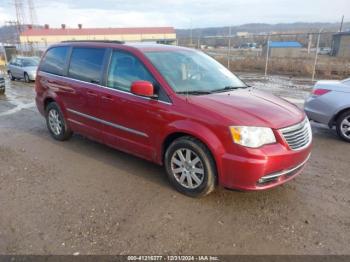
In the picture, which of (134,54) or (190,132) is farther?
(134,54)

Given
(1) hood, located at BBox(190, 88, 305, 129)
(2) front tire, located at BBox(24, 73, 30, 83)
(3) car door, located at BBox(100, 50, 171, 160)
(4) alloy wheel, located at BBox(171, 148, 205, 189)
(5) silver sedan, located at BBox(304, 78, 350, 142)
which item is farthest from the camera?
(2) front tire, located at BBox(24, 73, 30, 83)

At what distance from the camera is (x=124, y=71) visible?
4.22m

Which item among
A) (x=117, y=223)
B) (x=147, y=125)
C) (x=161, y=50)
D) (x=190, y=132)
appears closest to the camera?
(x=117, y=223)

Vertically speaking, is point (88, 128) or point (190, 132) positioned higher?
point (190, 132)

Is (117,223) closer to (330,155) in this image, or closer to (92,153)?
(92,153)

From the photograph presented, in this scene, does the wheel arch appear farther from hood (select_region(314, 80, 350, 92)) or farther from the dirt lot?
hood (select_region(314, 80, 350, 92))

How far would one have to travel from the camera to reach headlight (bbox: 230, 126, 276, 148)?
3.13 metres

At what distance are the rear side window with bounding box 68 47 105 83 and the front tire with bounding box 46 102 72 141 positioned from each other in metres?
0.88

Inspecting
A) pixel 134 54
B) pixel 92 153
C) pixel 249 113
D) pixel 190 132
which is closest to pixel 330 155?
pixel 249 113

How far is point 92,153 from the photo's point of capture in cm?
514

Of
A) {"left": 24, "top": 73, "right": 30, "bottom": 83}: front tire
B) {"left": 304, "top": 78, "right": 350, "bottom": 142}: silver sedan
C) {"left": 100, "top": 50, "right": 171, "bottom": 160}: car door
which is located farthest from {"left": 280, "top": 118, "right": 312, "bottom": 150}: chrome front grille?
{"left": 24, "top": 73, "right": 30, "bottom": 83}: front tire

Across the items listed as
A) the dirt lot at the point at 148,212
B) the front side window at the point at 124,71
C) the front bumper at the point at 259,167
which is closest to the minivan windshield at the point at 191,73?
the front side window at the point at 124,71

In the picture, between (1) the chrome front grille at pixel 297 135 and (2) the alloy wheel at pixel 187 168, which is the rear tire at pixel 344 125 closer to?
(1) the chrome front grille at pixel 297 135

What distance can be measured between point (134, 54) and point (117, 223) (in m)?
2.26
